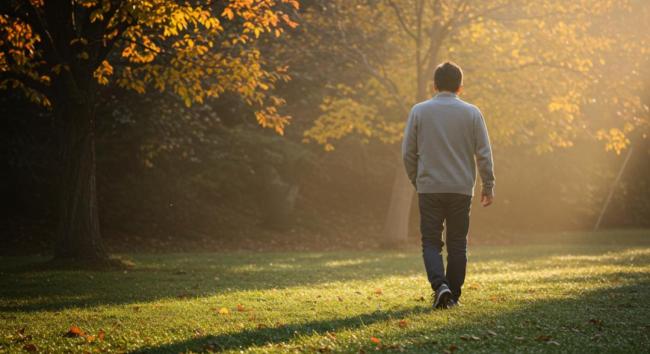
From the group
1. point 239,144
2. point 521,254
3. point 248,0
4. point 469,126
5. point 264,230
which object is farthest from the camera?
point 264,230

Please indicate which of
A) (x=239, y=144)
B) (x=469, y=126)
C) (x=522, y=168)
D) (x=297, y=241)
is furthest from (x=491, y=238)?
(x=469, y=126)

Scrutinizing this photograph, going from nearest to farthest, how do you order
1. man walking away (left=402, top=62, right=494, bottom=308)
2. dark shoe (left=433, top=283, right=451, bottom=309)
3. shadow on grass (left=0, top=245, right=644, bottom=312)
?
1. dark shoe (left=433, top=283, right=451, bottom=309)
2. man walking away (left=402, top=62, right=494, bottom=308)
3. shadow on grass (left=0, top=245, right=644, bottom=312)

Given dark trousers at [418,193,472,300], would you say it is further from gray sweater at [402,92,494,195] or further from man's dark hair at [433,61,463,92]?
man's dark hair at [433,61,463,92]

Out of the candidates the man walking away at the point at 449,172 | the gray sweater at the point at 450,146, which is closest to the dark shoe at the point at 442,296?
the man walking away at the point at 449,172

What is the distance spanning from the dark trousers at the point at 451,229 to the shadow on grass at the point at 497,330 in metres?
0.37

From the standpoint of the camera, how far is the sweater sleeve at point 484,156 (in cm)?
724

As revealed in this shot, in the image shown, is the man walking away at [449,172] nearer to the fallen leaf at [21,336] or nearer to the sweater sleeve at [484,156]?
the sweater sleeve at [484,156]

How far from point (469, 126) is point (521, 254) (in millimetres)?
14028

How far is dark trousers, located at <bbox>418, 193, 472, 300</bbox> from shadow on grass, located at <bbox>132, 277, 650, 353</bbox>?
1.21 feet

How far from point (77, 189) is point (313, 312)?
7810 millimetres

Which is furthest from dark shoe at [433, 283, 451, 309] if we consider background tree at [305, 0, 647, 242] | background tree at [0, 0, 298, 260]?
background tree at [305, 0, 647, 242]

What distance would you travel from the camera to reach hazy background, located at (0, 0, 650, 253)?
20766 millimetres

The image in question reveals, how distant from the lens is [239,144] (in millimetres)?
24609

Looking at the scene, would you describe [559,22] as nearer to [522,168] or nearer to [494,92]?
[494,92]
